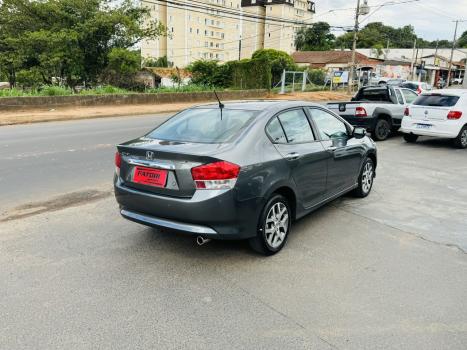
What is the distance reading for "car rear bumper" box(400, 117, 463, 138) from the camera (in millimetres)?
10984

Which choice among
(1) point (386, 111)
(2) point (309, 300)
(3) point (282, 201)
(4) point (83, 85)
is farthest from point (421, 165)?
(4) point (83, 85)

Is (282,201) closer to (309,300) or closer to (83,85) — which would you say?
(309,300)

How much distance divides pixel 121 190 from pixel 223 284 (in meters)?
1.47

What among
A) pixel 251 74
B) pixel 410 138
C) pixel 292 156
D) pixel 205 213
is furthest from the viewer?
pixel 251 74

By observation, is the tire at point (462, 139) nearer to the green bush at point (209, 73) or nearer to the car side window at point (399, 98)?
the car side window at point (399, 98)

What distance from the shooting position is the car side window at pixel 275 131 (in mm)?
4379

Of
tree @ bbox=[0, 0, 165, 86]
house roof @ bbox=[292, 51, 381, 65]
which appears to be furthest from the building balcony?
tree @ bbox=[0, 0, 165, 86]

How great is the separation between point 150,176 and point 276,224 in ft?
4.54

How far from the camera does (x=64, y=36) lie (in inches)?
1057

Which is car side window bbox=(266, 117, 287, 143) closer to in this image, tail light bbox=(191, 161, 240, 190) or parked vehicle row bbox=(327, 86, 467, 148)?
tail light bbox=(191, 161, 240, 190)

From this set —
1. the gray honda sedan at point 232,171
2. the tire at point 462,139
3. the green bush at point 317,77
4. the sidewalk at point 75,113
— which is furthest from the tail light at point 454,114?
the green bush at point 317,77

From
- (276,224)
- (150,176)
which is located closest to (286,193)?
(276,224)

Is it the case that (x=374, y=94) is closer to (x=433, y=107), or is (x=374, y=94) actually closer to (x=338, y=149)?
(x=433, y=107)

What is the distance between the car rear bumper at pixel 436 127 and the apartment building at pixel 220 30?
223 feet
